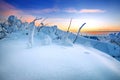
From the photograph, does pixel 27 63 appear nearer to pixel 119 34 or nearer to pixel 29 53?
pixel 29 53

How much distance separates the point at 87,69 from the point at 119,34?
79.4ft

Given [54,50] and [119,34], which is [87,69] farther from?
[119,34]

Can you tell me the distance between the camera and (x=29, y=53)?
5.68 m

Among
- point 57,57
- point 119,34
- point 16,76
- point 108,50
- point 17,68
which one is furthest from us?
point 119,34

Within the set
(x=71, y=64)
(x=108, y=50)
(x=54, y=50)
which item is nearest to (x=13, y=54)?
(x=54, y=50)

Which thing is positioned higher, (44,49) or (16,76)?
(44,49)

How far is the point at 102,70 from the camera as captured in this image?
4902 millimetres

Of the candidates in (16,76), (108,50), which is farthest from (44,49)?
(108,50)

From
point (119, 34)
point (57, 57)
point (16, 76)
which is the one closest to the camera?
point (16, 76)

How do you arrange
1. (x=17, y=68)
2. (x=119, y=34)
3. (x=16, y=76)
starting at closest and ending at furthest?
(x=16, y=76)
(x=17, y=68)
(x=119, y=34)

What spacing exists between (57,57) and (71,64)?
0.65 meters

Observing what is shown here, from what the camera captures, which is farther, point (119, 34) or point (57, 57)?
point (119, 34)

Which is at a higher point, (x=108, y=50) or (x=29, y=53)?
(x=29, y=53)

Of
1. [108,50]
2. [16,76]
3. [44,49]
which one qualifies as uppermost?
[44,49]
